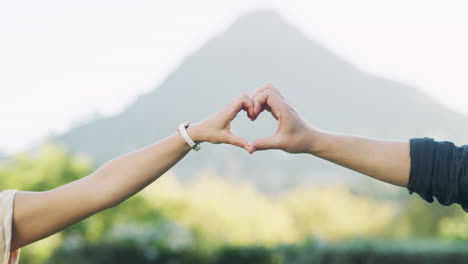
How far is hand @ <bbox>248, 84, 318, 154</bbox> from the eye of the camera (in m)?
1.87

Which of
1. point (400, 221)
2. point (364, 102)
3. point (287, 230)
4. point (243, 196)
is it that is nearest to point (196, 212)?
point (287, 230)

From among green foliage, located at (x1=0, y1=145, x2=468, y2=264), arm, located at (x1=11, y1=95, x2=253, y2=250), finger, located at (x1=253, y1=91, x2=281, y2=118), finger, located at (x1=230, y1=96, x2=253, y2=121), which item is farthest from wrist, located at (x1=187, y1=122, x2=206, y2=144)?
green foliage, located at (x1=0, y1=145, x2=468, y2=264)

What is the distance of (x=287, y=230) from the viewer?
19.8 metres

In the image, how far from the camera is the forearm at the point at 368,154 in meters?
1.86

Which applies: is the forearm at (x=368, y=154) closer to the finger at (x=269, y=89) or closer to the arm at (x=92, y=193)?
the finger at (x=269, y=89)

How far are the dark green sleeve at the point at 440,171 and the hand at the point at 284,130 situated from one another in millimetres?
317

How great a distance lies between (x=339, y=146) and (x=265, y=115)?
60600 mm

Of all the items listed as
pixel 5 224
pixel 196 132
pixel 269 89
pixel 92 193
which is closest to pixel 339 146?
pixel 269 89

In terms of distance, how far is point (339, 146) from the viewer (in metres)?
1.90

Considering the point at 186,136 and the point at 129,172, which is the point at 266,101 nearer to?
the point at 186,136

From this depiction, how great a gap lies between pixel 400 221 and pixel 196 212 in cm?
1043

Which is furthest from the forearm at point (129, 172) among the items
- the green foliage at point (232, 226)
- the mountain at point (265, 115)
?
the mountain at point (265, 115)

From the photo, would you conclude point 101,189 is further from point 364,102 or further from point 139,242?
point 364,102

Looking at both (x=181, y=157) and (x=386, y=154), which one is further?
(x=386, y=154)
